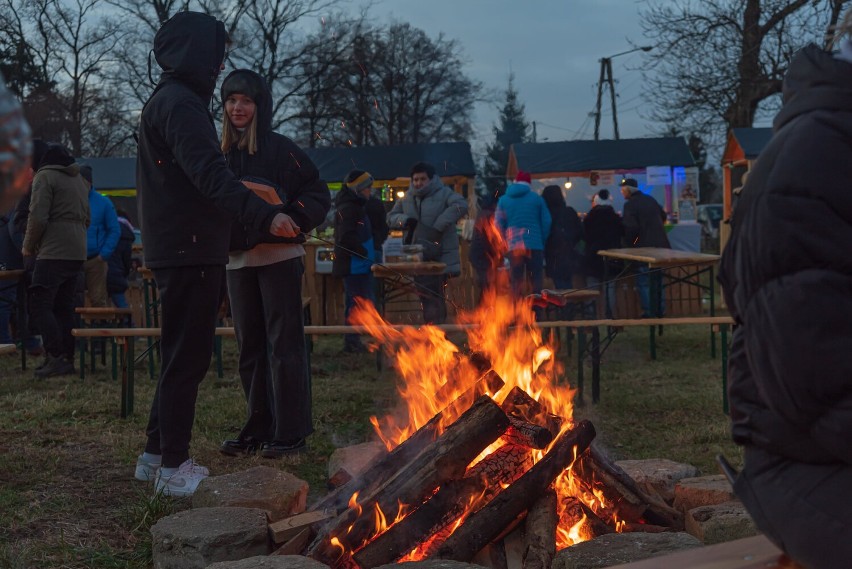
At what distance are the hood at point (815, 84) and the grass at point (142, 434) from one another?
3059 mm

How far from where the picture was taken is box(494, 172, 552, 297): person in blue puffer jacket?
1153cm

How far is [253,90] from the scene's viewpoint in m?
5.25

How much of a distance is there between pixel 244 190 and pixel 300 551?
171cm

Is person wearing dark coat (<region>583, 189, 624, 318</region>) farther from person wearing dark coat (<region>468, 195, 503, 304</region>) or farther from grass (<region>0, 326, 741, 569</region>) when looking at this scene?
grass (<region>0, 326, 741, 569</region>)

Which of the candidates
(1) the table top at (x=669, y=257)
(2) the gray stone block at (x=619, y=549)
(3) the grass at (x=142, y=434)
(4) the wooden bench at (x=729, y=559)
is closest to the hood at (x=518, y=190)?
(1) the table top at (x=669, y=257)

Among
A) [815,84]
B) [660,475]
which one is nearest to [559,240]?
[660,475]

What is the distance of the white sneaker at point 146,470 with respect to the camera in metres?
4.94

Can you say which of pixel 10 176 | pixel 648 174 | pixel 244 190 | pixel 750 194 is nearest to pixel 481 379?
pixel 244 190

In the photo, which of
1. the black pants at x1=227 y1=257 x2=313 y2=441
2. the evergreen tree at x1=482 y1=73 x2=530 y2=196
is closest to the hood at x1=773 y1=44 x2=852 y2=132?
the black pants at x1=227 y1=257 x2=313 y2=441

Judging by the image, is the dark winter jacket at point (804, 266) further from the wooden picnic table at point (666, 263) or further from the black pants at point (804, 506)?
the wooden picnic table at point (666, 263)

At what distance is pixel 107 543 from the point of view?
13.2ft

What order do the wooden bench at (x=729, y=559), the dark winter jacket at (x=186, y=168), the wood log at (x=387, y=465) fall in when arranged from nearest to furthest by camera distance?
the wooden bench at (x=729, y=559), the wood log at (x=387, y=465), the dark winter jacket at (x=186, y=168)

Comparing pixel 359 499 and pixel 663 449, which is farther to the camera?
pixel 663 449

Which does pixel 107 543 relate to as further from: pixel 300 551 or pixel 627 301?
pixel 627 301
